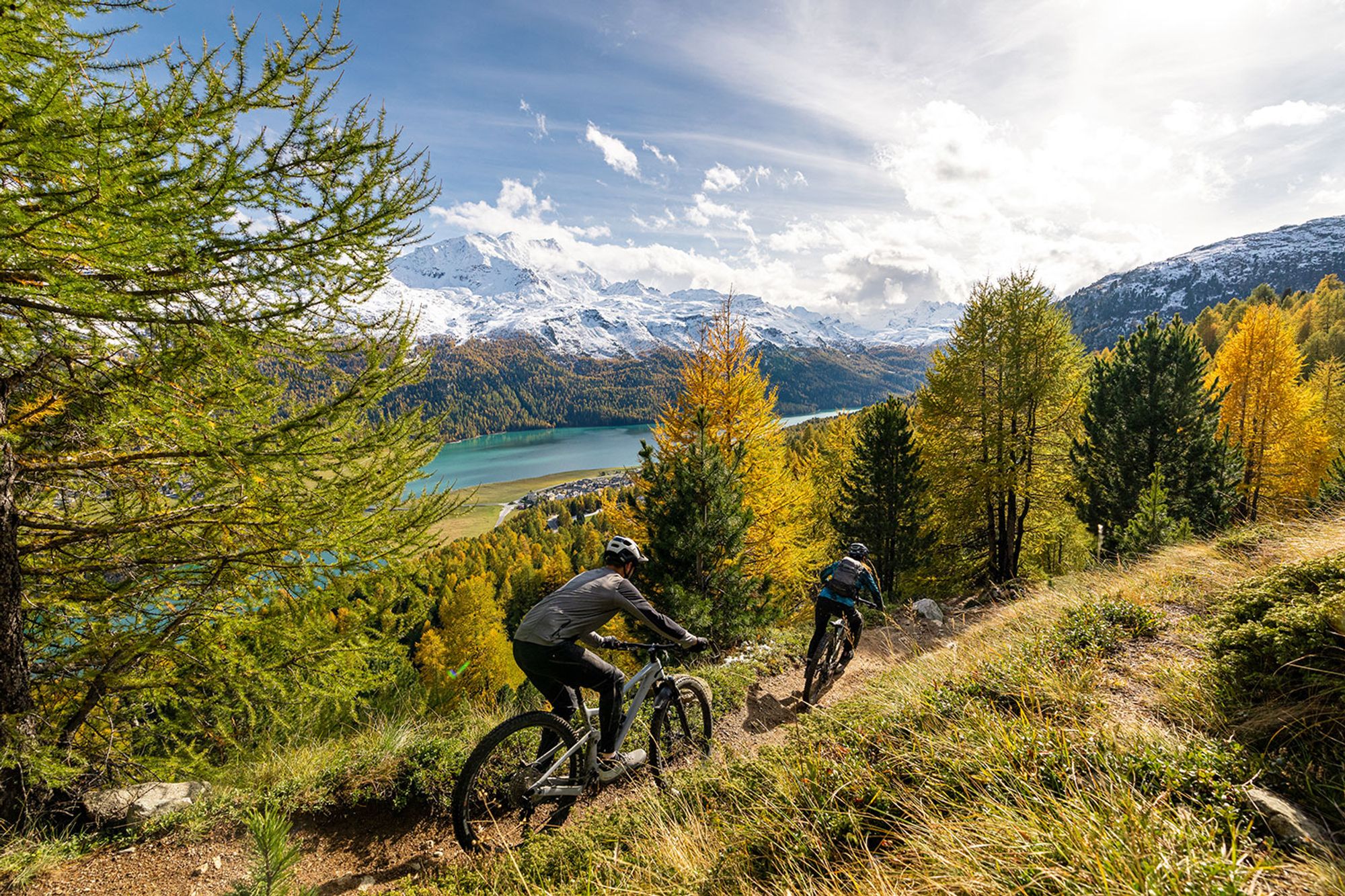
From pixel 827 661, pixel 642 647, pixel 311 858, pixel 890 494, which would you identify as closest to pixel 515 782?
pixel 642 647

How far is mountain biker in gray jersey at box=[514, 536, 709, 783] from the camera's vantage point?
14.3 ft

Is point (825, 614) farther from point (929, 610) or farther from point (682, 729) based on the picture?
point (929, 610)

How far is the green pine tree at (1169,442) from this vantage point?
18.0 m

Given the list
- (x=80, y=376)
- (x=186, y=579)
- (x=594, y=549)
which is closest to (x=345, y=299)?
(x=80, y=376)

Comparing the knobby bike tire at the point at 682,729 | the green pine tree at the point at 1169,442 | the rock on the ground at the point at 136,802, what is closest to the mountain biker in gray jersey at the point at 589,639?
the knobby bike tire at the point at 682,729

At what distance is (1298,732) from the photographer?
2770 mm

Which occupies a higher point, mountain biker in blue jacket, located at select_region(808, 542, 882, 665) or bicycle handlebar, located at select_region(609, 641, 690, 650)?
bicycle handlebar, located at select_region(609, 641, 690, 650)

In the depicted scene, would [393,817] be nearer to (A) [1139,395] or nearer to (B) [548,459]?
(A) [1139,395]

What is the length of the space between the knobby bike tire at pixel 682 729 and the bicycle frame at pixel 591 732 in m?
0.35

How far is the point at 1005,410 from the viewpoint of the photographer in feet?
50.1

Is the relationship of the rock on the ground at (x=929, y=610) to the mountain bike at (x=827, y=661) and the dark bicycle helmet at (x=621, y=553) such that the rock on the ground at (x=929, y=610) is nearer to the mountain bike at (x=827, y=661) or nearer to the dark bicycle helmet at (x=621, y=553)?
the mountain bike at (x=827, y=661)

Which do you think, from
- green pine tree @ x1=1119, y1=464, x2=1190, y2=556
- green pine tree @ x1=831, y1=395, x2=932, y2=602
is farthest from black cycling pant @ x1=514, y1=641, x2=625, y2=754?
green pine tree @ x1=831, y1=395, x2=932, y2=602

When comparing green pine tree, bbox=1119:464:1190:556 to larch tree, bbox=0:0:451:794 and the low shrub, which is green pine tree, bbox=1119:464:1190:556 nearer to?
the low shrub

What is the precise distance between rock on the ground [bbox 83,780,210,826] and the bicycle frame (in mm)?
3662
